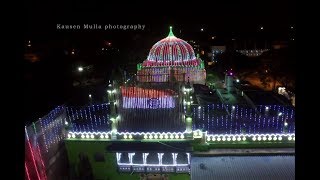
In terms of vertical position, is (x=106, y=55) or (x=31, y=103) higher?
(x=106, y=55)

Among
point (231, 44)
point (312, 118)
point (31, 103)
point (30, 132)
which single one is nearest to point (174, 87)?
point (30, 132)

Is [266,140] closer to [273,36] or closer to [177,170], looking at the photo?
[177,170]

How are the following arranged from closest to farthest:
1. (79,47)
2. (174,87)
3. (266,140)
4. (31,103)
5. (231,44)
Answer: (266,140), (174,87), (31,103), (79,47), (231,44)

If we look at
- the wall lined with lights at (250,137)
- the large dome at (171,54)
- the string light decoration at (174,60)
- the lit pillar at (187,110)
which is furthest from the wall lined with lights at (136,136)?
the large dome at (171,54)

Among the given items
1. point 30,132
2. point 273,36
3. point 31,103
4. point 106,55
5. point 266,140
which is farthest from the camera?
point 273,36

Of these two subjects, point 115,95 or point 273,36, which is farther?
point 273,36
